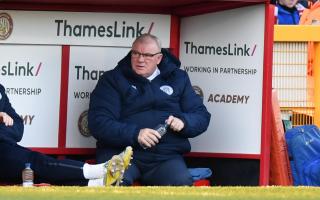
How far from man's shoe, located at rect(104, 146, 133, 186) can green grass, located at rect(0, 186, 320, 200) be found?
1020 mm

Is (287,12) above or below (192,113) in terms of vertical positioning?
above

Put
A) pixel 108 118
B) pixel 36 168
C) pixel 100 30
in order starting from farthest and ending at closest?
1. pixel 100 30
2. pixel 108 118
3. pixel 36 168

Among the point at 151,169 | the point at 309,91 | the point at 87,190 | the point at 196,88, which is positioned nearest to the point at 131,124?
the point at 151,169

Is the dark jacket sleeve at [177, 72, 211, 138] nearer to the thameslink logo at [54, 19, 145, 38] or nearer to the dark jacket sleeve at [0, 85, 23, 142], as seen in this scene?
Answer: the thameslink logo at [54, 19, 145, 38]

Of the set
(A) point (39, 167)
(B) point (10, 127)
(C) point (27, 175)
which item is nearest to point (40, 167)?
(A) point (39, 167)

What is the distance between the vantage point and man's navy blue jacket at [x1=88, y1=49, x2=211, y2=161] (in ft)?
34.9

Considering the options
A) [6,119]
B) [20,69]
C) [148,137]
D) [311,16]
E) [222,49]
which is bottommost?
[148,137]

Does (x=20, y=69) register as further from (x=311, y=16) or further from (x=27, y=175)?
(x=311, y=16)

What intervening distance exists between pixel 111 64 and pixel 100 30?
31 centimetres

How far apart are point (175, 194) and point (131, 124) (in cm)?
213

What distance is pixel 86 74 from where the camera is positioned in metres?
11.5

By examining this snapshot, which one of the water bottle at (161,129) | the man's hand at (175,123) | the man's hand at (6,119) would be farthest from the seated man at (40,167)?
the man's hand at (175,123)

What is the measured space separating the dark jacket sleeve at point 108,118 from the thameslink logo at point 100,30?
690 millimetres

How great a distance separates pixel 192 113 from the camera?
1088cm
